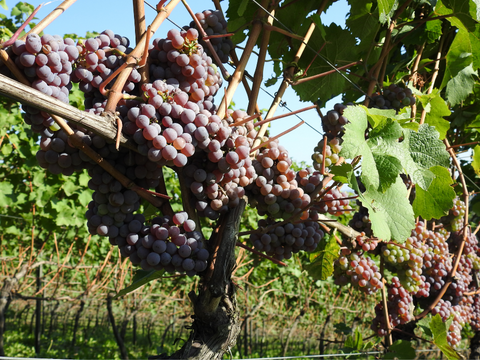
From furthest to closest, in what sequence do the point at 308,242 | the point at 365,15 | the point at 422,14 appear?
1. the point at 422,14
2. the point at 365,15
3. the point at 308,242

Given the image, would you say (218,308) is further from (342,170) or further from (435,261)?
(435,261)

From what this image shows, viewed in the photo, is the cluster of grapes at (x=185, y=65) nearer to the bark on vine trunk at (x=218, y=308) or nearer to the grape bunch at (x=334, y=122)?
the bark on vine trunk at (x=218, y=308)

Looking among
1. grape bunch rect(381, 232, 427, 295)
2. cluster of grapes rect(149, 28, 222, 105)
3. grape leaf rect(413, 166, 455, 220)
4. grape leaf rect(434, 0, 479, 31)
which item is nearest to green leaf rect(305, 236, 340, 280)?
grape bunch rect(381, 232, 427, 295)

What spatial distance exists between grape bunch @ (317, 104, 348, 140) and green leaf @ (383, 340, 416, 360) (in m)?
1.35

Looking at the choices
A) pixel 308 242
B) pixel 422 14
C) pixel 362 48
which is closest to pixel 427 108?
pixel 362 48

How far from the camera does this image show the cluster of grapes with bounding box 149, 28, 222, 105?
3.34 feet

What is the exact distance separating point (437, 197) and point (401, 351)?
1.18 metres

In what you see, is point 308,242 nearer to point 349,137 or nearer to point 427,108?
point 349,137

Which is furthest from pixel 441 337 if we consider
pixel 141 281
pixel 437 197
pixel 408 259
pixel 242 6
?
pixel 242 6

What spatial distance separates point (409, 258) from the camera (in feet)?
6.85

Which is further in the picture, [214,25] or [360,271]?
[360,271]

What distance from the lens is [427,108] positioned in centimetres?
175

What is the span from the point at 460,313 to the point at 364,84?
5.86 ft

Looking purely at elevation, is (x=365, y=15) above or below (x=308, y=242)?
above
